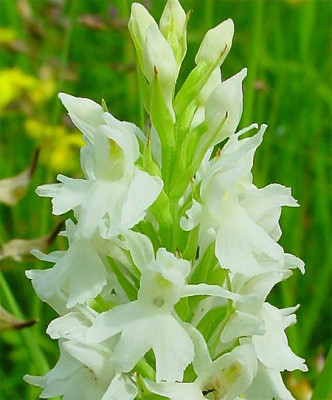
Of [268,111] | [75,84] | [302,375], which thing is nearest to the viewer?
[302,375]

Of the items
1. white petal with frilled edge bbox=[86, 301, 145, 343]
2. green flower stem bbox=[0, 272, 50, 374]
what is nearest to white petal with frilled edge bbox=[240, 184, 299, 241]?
white petal with frilled edge bbox=[86, 301, 145, 343]

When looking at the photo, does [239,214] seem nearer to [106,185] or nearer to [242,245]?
[242,245]

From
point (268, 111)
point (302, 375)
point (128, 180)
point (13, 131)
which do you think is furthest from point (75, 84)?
point (128, 180)

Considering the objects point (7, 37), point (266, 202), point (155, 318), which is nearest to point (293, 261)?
point (266, 202)

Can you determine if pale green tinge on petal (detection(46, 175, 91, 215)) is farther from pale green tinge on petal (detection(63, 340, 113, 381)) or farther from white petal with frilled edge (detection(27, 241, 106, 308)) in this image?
pale green tinge on petal (detection(63, 340, 113, 381))

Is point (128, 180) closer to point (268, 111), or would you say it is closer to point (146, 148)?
point (146, 148)

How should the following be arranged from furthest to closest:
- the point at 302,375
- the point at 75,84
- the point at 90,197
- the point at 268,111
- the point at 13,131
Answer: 1. the point at 75,84
2. the point at 13,131
3. the point at 268,111
4. the point at 302,375
5. the point at 90,197
